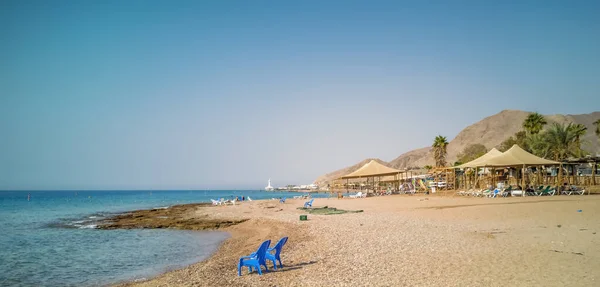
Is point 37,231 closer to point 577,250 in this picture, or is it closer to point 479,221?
point 479,221

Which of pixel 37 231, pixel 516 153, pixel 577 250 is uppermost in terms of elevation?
pixel 516 153

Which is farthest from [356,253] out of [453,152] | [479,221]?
[453,152]

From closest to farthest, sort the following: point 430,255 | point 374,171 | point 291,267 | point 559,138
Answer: point 291,267 → point 430,255 → point 559,138 → point 374,171

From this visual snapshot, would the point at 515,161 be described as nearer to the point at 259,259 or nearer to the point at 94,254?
the point at 259,259

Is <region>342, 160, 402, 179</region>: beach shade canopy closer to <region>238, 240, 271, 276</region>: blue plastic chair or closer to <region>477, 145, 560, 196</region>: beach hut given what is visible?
<region>477, 145, 560, 196</region>: beach hut

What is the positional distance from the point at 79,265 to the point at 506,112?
164m

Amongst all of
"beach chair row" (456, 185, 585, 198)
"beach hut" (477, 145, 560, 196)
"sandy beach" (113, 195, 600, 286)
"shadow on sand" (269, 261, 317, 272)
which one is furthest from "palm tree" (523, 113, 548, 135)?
"shadow on sand" (269, 261, 317, 272)

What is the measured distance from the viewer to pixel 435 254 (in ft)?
31.2

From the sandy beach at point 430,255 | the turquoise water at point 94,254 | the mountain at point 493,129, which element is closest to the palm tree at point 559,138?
the sandy beach at point 430,255

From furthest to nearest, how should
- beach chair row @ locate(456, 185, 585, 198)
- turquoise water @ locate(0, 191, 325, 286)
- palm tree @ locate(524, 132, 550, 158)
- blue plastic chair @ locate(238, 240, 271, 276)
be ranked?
palm tree @ locate(524, 132, 550, 158) → beach chair row @ locate(456, 185, 585, 198) → turquoise water @ locate(0, 191, 325, 286) → blue plastic chair @ locate(238, 240, 271, 276)

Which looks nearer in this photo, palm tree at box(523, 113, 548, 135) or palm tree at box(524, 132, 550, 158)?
palm tree at box(524, 132, 550, 158)

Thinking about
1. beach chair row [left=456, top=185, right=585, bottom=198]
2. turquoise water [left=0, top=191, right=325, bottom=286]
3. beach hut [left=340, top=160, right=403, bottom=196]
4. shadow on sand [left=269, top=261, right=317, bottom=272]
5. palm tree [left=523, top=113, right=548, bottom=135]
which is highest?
palm tree [left=523, top=113, right=548, bottom=135]

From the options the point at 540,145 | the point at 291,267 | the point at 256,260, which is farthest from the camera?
the point at 540,145

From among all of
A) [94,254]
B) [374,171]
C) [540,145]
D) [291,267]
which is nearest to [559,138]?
[540,145]
